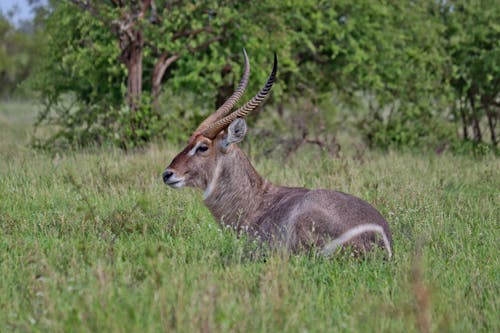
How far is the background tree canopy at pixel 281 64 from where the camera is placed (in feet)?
34.9

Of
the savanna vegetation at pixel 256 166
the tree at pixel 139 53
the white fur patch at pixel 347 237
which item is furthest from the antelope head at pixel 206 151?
the tree at pixel 139 53

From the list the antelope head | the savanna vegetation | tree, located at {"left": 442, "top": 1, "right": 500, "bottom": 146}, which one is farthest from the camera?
tree, located at {"left": 442, "top": 1, "right": 500, "bottom": 146}

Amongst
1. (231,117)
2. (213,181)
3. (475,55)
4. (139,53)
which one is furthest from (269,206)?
(475,55)

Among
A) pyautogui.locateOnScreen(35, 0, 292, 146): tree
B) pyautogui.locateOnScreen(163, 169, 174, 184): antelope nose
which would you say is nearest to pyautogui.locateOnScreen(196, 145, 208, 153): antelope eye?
pyautogui.locateOnScreen(163, 169, 174, 184): antelope nose

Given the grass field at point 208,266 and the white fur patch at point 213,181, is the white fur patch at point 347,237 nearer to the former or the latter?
the grass field at point 208,266

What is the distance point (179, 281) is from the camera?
158 inches

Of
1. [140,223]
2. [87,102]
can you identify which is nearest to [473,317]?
[140,223]

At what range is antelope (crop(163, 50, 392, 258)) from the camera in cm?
510

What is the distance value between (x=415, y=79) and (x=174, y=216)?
7.62 m

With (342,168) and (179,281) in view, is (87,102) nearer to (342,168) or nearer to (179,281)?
(342,168)

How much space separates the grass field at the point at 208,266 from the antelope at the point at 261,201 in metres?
0.19

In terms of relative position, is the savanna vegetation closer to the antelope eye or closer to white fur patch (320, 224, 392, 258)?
white fur patch (320, 224, 392, 258)

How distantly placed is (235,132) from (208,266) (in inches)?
62.0

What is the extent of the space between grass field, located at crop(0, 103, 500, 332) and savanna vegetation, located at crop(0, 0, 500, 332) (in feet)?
0.06
